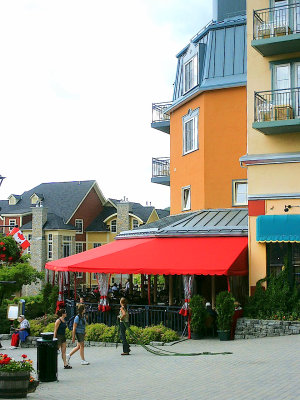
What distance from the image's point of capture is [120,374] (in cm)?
1517

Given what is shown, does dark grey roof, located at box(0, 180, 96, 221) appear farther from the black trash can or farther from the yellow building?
the black trash can

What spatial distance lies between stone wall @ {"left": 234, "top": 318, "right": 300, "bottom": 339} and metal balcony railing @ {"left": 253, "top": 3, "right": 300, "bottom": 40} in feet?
32.7

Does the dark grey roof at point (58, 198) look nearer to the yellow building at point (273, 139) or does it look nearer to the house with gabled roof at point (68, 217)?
the house with gabled roof at point (68, 217)

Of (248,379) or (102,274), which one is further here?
(102,274)

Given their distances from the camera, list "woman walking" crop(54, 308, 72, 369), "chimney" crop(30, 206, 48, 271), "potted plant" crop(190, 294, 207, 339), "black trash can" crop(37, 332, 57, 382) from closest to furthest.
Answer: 1. "black trash can" crop(37, 332, 57, 382)
2. "woman walking" crop(54, 308, 72, 369)
3. "potted plant" crop(190, 294, 207, 339)
4. "chimney" crop(30, 206, 48, 271)

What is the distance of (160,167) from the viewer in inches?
1302

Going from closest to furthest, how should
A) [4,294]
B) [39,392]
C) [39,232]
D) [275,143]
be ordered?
[39,392] → [275,143] → [4,294] → [39,232]

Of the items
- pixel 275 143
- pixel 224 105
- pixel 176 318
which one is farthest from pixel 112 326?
pixel 224 105

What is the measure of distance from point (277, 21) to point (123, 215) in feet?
→ 155

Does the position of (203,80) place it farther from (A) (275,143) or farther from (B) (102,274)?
(B) (102,274)

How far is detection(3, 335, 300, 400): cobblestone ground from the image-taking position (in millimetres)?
12211

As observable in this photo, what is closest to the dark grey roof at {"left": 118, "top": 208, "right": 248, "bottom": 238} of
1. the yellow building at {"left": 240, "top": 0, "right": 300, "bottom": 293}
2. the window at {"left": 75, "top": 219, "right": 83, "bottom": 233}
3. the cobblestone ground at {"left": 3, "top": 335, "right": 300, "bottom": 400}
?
the yellow building at {"left": 240, "top": 0, "right": 300, "bottom": 293}

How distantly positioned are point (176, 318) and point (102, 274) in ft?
12.1

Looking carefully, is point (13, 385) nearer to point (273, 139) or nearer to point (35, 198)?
point (273, 139)
